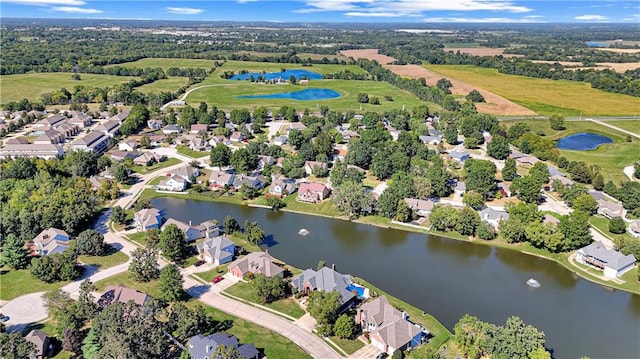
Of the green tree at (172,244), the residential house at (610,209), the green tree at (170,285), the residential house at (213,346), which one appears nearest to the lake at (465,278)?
the green tree at (172,244)

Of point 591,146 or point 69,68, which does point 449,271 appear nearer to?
point 591,146

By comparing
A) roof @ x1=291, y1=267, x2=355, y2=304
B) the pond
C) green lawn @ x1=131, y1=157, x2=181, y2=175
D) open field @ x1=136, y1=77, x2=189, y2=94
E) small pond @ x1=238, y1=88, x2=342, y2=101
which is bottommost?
green lawn @ x1=131, y1=157, x2=181, y2=175

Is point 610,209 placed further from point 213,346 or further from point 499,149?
point 213,346

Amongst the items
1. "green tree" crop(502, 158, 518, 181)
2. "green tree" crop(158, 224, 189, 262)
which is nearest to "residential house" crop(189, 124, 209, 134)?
"green tree" crop(158, 224, 189, 262)

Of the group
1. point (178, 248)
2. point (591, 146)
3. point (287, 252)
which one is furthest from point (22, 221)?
point (591, 146)

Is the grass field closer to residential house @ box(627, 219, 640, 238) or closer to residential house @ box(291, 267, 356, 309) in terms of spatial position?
residential house @ box(627, 219, 640, 238)
